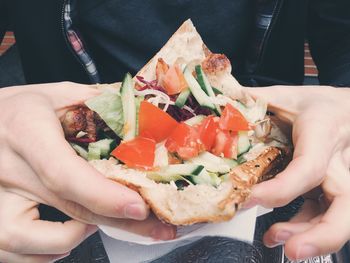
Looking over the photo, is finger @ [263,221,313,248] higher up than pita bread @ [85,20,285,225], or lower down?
lower down

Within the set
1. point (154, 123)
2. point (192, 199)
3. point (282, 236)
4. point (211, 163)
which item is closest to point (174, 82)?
point (154, 123)

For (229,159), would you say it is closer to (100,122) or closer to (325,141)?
(325,141)

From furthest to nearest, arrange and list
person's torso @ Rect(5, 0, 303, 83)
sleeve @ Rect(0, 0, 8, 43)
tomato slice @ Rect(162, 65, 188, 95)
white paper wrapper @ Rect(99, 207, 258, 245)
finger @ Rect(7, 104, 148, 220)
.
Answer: sleeve @ Rect(0, 0, 8, 43) < person's torso @ Rect(5, 0, 303, 83) < tomato slice @ Rect(162, 65, 188, 95) < white paper wrapper @ Rect(99, 207, 258, 245) < finger @ Rect(7, 104, 148, 220)

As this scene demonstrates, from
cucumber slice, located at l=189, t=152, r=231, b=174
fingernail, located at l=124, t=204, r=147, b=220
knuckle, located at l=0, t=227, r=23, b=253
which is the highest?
fingernail, located at l=124, t=204, r=147, b=220

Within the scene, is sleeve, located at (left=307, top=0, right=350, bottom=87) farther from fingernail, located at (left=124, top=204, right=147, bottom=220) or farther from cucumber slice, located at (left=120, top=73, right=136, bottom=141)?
fingernail, located at (left=124, top=204, right=147, bottom=220)

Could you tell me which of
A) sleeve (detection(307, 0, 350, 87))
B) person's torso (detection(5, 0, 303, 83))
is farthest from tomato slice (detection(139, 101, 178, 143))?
sleeve (detection(307, 0, 350, 87))

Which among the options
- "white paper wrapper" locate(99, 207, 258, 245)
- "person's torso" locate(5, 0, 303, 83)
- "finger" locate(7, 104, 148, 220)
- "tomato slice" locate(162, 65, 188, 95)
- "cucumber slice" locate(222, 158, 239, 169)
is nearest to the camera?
"finger" locate(7, 104, 148, 220)
